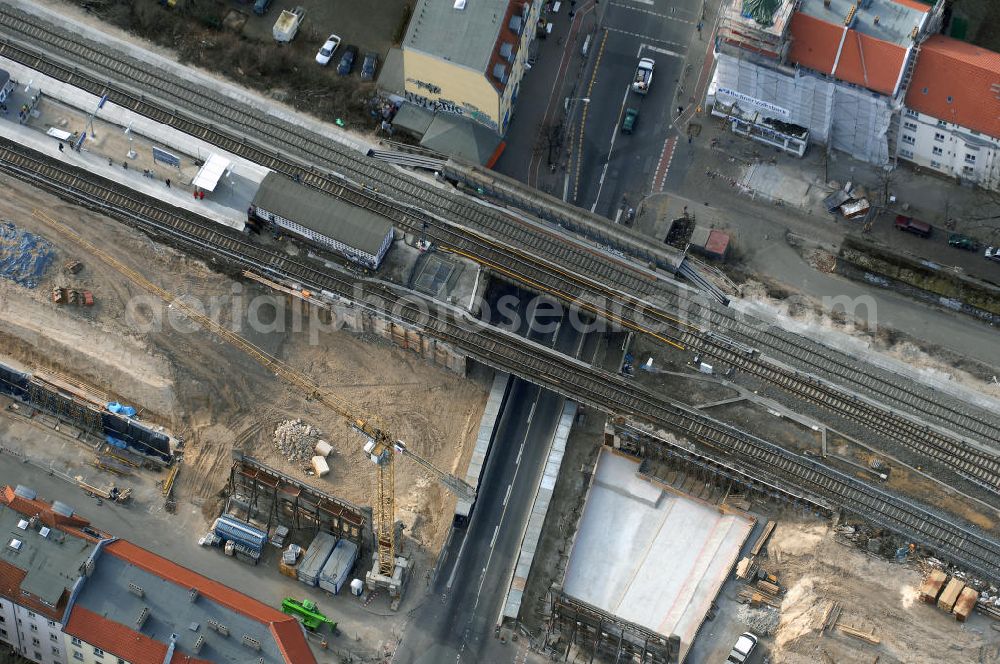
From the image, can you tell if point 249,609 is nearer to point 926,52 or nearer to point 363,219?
point 363,219

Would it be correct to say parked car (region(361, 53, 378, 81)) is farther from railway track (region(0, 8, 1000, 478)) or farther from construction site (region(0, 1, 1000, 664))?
railway track (region(0, 8, 1000, 478))

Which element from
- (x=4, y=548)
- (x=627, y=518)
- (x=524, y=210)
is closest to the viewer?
(x=4, y=548)

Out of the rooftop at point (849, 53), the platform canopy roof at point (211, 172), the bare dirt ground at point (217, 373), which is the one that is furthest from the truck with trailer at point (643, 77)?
the platform canopy roof at point (211, 172)

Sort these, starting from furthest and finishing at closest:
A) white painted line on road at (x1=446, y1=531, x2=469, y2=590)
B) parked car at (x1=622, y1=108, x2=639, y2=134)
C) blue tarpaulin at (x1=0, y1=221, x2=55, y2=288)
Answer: parked car at (x1=622, y1=108, x2=639, y2=134) < blue tarpaulin at (x1=0, y1=221, x2=55, y2=288) < white painted line on road at (x1=446, y1=531, x2=469, y2=590)

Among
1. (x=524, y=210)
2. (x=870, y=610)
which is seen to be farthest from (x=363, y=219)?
(x=870, y=610)

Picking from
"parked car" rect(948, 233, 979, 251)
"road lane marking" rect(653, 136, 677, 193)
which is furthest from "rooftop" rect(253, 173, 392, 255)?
"parked car" rect(948, 233, 979, 251)

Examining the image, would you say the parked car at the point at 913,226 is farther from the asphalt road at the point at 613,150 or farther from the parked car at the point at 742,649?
the parked car at the point at 742,649
